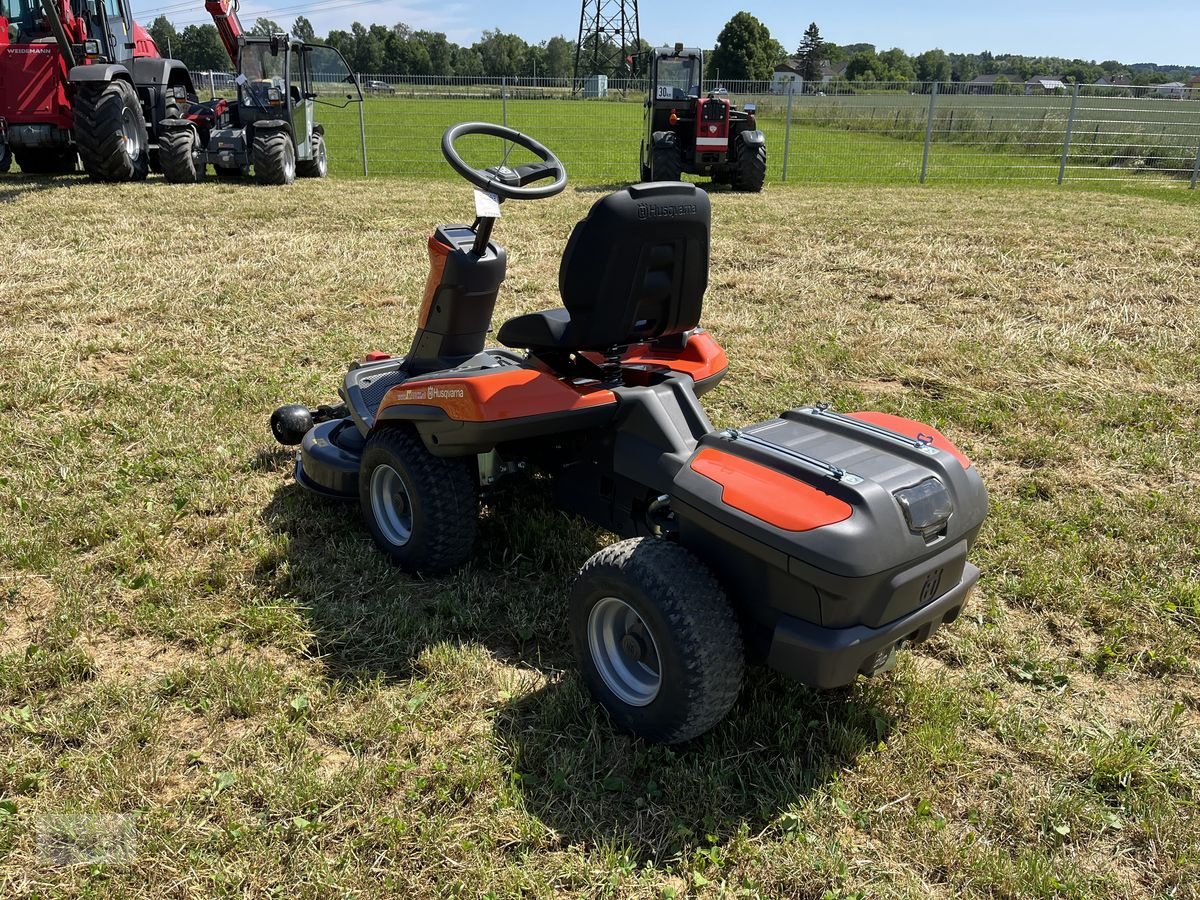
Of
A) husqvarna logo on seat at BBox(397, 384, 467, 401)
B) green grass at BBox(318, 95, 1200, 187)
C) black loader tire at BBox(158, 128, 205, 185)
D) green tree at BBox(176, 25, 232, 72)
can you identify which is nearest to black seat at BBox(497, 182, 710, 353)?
husqvarna logo on seat at BBox(397, 384, 467, 401)

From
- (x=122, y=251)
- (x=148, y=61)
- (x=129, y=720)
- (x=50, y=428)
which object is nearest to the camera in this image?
(x=129, y=720)

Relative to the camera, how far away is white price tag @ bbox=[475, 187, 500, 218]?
10.2ft

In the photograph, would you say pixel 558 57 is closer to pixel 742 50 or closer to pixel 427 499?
pixel 742 50

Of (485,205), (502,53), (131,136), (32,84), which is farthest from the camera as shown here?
(502,53)

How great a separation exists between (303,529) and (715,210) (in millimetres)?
8548

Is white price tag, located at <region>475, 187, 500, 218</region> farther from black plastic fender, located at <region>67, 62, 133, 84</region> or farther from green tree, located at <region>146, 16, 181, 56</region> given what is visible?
green tree, located at <region>146, 16, 181, 56</region>

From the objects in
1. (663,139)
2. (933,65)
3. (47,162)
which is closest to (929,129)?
(663,139)

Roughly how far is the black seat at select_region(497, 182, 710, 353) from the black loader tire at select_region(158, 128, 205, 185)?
10.5 metres

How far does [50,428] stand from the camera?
435 cm

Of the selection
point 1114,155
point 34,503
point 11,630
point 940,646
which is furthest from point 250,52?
point 1114,155

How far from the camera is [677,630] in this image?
2.09 m

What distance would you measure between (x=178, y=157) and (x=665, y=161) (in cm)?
625

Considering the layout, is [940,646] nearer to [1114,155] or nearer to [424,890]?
[424,890]

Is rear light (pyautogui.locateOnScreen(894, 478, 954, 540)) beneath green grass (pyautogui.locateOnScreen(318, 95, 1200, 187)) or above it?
beneath
